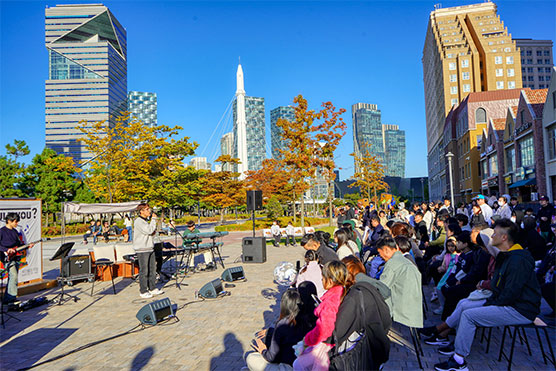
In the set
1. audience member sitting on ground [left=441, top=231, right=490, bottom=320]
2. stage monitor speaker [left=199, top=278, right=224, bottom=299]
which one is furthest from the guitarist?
audience member sitting on ground [left=441, top=231, right=490, bottom=320]

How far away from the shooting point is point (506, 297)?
4094mm

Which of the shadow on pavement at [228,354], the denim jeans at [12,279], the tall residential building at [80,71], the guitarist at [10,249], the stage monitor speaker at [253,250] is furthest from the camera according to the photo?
the tall residential building at [80,71]

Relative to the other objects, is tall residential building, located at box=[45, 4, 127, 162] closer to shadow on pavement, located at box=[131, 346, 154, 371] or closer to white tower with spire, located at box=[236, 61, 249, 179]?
white tower with spire, located at box=[236, 61, 249, 179]

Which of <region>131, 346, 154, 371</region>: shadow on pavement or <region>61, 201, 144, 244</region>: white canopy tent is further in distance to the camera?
<region>61, 201, 144, 244</region>: white canopy tent

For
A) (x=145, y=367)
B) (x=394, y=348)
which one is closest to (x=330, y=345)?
(x=394, y=348)

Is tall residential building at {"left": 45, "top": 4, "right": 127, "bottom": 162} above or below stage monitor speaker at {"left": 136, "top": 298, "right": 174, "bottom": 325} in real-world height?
above

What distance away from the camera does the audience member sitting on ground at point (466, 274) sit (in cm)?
536

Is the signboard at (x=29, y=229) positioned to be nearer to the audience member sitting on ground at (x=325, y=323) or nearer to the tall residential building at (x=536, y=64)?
the audience member sitting on ground at (x=325, y=323)

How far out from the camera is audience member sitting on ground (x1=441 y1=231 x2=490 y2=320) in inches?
211

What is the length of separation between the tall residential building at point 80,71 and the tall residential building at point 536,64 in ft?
464

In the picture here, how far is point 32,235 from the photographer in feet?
31.7

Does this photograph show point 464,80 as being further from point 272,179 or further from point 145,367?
point 145,367

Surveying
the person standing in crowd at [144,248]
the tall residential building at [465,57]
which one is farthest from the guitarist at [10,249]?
the tall residential building at [465,57]

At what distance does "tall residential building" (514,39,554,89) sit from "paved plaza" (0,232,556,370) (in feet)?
457
